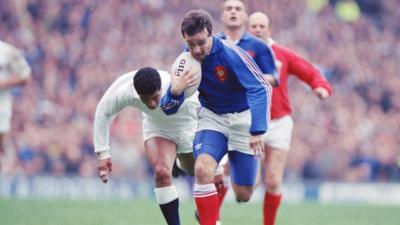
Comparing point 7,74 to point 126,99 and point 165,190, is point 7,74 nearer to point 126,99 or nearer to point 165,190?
point 126,99

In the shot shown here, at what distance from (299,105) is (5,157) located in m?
7.38

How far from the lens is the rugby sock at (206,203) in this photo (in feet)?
30.7

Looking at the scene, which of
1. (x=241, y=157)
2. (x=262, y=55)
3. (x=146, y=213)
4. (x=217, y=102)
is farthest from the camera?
(x=146, y=213)

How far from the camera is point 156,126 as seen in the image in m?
10.5

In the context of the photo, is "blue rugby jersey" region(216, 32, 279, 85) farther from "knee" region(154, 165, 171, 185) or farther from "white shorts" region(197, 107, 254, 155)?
"knee" region(154, 165, 171, 185)

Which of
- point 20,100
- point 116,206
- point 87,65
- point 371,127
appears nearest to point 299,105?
point 371,127

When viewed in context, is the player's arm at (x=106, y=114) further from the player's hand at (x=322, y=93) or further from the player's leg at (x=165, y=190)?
the player's hand at (x=322, y=93)

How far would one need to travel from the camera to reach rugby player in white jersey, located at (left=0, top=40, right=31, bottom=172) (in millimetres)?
12023

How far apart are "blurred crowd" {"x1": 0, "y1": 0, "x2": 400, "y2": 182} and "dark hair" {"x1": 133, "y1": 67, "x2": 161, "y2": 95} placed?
35.7 feet

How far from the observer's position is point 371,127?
78.1 feet

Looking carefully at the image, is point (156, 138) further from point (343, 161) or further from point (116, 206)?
point (343, 161)

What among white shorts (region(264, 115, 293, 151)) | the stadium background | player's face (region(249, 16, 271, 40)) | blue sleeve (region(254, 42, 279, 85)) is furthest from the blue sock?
the stadium background

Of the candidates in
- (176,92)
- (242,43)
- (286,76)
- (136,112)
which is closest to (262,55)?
(242,43)

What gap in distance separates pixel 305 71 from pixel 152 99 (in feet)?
11.1
